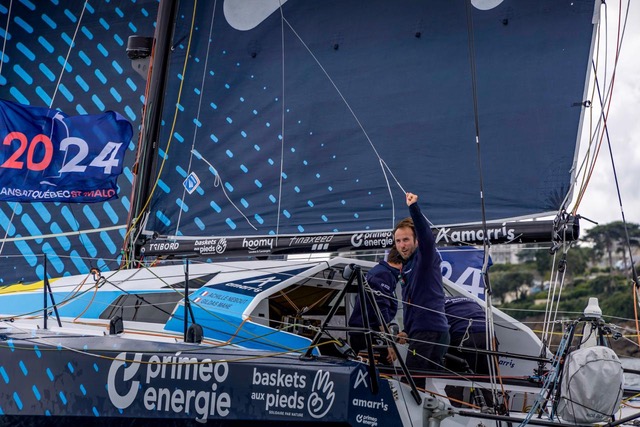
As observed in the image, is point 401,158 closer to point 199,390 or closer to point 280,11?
point 280,11

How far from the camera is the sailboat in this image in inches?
183

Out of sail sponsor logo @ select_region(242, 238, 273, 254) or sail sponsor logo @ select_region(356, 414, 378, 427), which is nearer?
sail sponsor logo @ select_region(356, 414, 378, 427)

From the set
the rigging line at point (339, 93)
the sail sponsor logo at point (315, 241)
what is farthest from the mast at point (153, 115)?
the sail sponsor logo at point (315, 241)

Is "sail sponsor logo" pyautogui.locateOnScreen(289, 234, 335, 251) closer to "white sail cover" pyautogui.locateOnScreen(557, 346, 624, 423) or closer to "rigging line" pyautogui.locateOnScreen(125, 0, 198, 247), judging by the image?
"rigging line" pyautogui.locateOnScreen(125, 0, 198, 247)

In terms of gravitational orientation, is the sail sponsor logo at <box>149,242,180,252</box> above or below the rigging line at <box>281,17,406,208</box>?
below

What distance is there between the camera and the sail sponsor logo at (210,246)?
638 cm

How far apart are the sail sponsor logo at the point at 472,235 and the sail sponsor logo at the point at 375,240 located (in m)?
0.33

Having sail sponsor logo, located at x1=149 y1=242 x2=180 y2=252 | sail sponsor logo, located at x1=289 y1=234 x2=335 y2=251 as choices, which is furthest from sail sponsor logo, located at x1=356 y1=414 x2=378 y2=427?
sail sponsor logo, located at x1=149 y1=242 x2=180 y2=252

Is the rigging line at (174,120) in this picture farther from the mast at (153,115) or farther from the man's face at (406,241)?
the man's face at (406,241)

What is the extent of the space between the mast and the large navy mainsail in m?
0.09

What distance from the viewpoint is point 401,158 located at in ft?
21.5

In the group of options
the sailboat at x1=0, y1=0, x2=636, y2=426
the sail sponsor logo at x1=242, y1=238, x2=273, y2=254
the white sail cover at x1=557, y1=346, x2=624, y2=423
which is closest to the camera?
the white sail cover at x1=557, y1=346, x2=624, y2=423

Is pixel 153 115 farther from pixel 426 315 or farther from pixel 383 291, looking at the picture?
pixel 426 315

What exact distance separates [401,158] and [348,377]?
2.57 m
